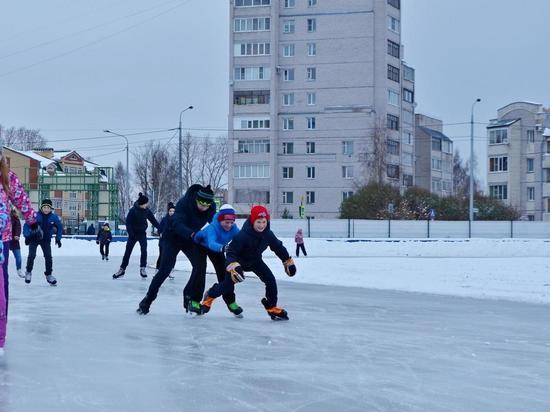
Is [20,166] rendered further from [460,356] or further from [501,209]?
[460,356]

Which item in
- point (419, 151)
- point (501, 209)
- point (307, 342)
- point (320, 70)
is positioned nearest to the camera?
point (307, 342)

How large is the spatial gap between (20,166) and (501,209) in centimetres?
5439

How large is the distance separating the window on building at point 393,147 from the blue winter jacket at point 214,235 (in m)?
68.5

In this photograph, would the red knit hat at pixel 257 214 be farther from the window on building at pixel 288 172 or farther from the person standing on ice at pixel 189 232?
the window on building at pixel 288 172

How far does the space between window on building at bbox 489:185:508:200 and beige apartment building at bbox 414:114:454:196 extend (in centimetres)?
1371

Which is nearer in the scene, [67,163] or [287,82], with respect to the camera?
[287,82]

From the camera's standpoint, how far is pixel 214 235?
9.95 m

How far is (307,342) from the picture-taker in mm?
8289

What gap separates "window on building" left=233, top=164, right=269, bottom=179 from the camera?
77.6 m

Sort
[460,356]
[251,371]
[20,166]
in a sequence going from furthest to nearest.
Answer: [20,166], [460,356], [251,371]

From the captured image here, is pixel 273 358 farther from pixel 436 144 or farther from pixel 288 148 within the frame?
pixel 436 144

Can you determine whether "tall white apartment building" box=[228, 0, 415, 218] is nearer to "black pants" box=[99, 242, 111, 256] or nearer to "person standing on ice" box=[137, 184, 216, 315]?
"black pants" box=[99, 242, 111, 256]

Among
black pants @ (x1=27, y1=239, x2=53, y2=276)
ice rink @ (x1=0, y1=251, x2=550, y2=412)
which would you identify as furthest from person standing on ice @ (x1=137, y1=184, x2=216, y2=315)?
black pants @ (x1=27, y1=239, x2=53, y2=276)

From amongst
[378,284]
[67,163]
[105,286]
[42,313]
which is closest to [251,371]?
[42,313]
